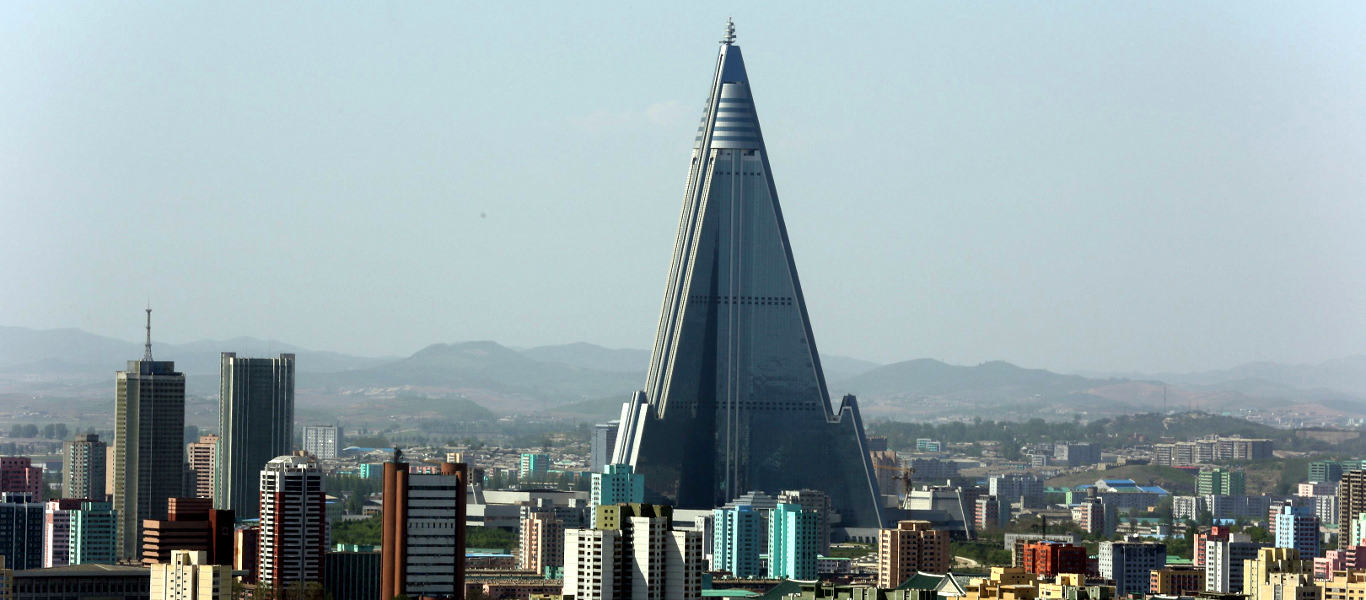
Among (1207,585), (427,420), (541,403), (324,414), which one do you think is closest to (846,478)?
(1207,585)

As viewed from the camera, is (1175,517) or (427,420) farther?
(427,420)

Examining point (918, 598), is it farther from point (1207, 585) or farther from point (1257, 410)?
point (1257, 410)

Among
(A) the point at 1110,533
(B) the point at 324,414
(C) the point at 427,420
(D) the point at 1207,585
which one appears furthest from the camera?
(C) the point at 427,420

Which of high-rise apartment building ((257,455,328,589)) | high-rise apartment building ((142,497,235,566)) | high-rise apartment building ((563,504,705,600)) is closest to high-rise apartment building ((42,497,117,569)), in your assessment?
high-rise apartment building ((142,497,235,566))

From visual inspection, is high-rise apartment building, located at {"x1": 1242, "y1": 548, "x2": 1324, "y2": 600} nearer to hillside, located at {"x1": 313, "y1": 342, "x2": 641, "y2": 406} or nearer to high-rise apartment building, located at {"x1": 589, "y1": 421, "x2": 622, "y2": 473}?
high-rise apartment building, located at {"x1": 589, "y1": 421, "x2": 622, "y2": 473}

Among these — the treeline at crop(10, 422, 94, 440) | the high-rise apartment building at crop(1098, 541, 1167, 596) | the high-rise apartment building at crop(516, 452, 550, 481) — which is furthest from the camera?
the treeline at crop(10, 422, 94, 440)

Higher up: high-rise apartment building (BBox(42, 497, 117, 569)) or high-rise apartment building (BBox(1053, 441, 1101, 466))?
high-rise apartment building (BBox(1053, 441, 1101, 466))
